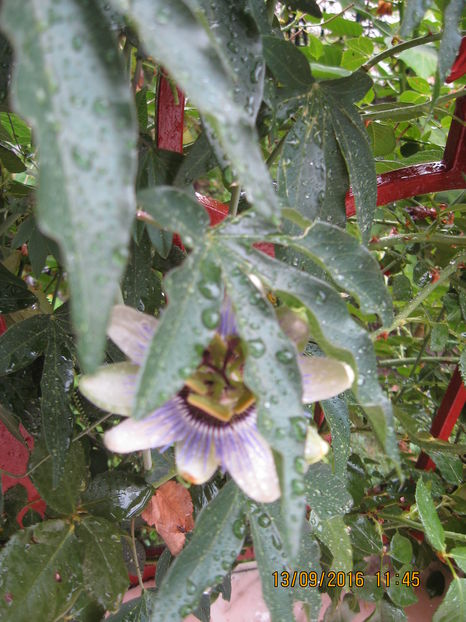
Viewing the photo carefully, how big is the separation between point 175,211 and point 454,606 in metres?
0.71

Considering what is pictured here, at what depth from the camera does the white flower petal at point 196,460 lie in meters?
0.35

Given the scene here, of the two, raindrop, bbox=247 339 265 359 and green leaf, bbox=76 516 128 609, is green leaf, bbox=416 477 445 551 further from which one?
raindrop, bbox=247 339 265 359

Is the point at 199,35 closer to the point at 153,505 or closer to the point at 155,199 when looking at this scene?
the point at 155,199

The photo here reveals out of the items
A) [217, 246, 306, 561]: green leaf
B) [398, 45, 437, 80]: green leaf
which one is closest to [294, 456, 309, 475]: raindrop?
[217, 246, 306, 561]: green leaf

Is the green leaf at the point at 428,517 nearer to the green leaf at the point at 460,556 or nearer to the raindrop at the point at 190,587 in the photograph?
the green leaf at the point at 460,556

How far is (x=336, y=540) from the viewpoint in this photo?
0.58 meters

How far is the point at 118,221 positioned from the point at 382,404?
7.4 inches

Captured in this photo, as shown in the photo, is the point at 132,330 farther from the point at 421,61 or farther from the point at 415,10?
the point at 421,61

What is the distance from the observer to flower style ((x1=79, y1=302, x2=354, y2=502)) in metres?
0.33

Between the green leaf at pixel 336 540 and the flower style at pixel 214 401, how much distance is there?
11.0 inches

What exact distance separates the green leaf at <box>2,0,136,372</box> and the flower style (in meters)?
0.12

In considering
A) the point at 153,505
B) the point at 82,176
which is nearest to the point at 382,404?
the point at 82,176

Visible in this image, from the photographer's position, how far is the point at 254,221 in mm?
343

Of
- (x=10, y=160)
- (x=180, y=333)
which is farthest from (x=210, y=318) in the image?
(x=10, y=160)
